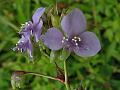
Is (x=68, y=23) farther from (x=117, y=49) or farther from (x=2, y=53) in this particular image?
(x=2, y=53)

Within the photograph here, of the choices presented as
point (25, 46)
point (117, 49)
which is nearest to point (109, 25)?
point (117, 49)

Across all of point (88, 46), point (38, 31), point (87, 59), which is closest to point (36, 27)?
point (38, 31)

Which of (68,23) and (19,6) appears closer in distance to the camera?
(68,23)

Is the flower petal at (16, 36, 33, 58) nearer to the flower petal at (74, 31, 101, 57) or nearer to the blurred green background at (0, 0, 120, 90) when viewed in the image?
the flower petal at (74, 31, 101, 57)

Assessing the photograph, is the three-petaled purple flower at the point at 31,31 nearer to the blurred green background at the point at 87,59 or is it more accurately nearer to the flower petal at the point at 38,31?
the flower petal at the point at 38,31

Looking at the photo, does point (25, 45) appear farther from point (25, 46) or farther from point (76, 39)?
point (76, 39)

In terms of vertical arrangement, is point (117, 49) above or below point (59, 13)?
below
